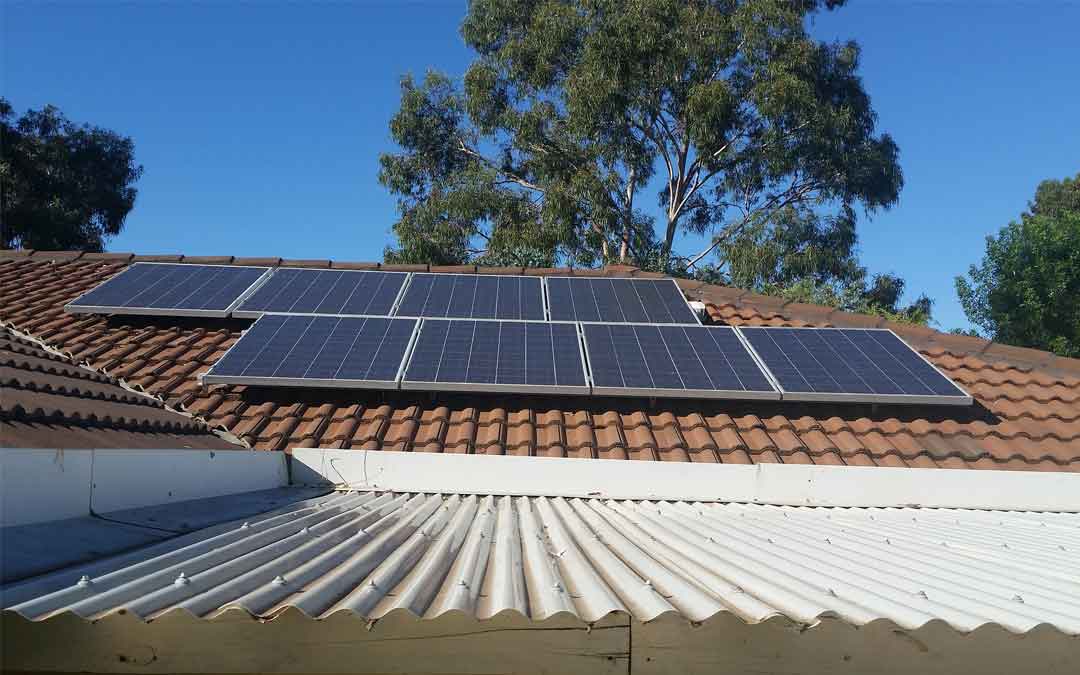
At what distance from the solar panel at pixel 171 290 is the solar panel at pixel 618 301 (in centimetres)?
426

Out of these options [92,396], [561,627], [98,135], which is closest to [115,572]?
[561,627]

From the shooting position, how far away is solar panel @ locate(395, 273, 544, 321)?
33.9ft

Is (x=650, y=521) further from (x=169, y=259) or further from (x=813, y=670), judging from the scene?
(x=169, y=259)

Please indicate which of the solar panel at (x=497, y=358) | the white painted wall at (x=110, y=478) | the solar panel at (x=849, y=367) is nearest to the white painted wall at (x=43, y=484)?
the white painted wall at (x=110, y=478)

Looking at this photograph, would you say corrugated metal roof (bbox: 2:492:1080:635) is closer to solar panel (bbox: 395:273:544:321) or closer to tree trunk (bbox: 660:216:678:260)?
solar panel (bbox: 395:273:544:321)

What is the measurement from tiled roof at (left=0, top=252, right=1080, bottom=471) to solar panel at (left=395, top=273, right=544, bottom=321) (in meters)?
2.00

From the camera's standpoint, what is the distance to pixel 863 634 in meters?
2.98

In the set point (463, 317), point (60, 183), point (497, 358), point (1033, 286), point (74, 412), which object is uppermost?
point (60, 183)

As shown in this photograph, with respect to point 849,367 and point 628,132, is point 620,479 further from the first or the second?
point 628,132

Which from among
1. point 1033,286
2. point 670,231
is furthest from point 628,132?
point 1033,286

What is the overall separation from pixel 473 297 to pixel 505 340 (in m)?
1.92

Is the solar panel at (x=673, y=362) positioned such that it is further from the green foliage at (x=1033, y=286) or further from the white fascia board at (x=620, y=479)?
the green foliage at (x=1033, y=286)

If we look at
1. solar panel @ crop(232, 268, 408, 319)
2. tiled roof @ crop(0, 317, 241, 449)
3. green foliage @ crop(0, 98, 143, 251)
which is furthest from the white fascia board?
green foliage @ crop(0, 98, 143, 251)

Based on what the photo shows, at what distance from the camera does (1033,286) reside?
2714 centimetres
